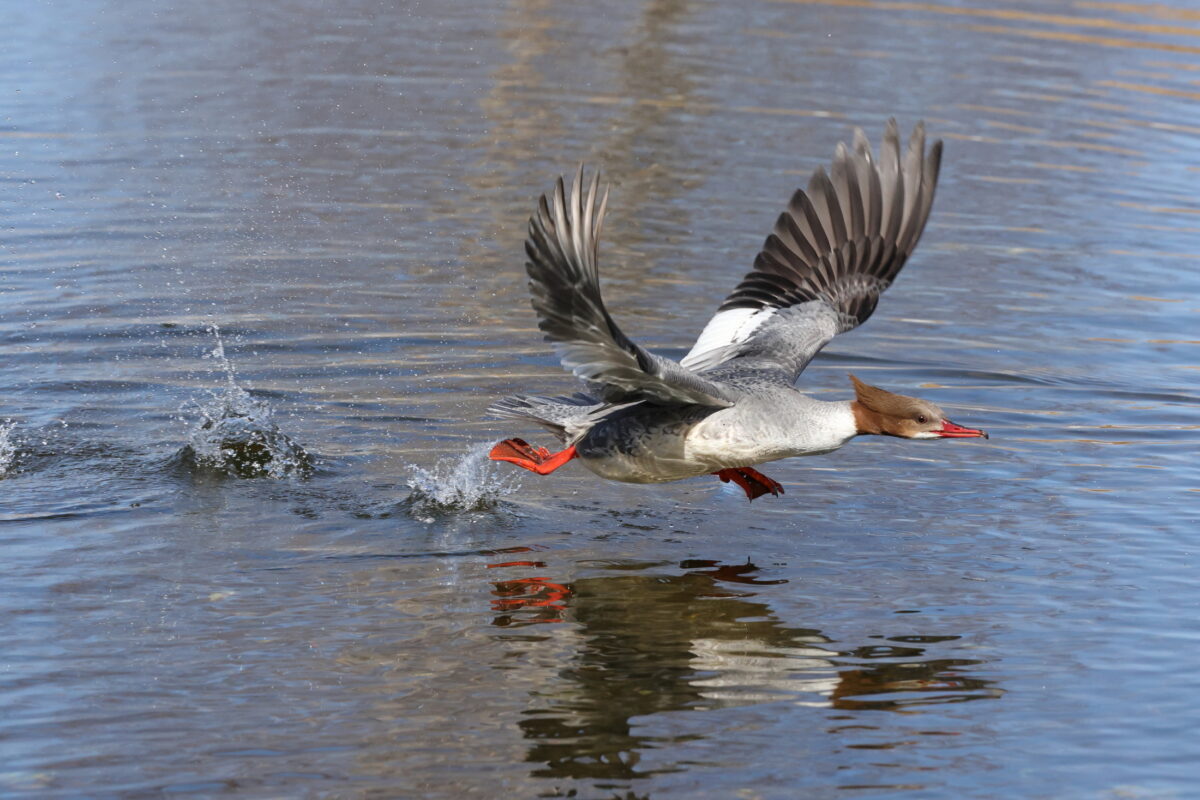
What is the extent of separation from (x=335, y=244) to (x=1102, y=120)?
32.6 ft

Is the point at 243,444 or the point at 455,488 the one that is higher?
the point at 243,444

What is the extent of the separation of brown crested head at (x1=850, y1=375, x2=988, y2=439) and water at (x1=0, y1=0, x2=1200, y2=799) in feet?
2.05

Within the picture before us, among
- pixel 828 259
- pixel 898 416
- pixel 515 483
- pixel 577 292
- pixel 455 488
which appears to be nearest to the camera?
pixel 577 292

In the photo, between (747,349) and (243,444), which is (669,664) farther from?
(243,444)

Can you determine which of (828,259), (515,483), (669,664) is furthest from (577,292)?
(828,259)

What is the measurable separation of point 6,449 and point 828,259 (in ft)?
14.1

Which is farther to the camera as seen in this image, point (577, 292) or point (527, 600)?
point (527, 600)

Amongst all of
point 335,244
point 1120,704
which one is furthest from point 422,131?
point 1120,704

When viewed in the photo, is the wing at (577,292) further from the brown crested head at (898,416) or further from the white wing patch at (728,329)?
the white wing patch at (728,329)

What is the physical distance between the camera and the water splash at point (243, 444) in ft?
23.9

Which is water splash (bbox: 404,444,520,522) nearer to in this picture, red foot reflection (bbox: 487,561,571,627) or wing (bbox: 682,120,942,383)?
red foot reflection (bbox: 487,561,571,627)

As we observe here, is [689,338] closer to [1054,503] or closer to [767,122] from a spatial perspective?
[1054,503]

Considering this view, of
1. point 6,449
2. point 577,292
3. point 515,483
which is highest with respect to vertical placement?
point 577,292

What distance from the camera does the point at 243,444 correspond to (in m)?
7.46
